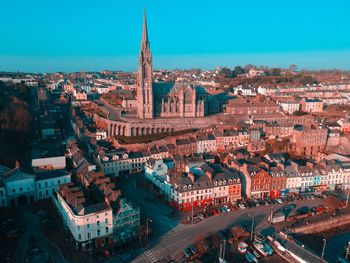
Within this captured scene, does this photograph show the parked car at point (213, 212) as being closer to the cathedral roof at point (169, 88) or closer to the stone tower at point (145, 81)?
the stone tower at point (145, 81)

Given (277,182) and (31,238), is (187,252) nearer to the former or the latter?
(31,238)

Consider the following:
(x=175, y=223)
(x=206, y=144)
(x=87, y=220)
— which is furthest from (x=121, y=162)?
(x=87, y=220)

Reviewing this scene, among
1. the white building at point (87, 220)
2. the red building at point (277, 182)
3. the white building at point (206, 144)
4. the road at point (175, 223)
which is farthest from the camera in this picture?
the white building at point (206, 144)

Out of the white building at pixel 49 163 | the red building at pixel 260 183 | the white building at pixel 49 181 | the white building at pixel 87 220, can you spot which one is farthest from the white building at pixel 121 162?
the red building at pixel 260 183

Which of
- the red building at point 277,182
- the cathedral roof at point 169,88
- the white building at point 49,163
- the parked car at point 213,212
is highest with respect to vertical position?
the cathedral roof at point 169,88

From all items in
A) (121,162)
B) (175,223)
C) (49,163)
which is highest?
(49,163)

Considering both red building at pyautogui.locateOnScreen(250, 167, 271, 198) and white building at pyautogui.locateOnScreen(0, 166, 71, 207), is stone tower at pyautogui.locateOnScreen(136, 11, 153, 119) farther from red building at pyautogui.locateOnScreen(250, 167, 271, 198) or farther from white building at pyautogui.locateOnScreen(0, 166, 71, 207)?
red building at pyautogui.locateOnScreen(250, 167, 271, 198)

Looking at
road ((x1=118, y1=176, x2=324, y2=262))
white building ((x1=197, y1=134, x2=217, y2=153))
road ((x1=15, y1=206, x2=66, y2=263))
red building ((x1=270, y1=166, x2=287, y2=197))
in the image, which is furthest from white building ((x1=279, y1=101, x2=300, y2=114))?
road ((x1=15, y1=206, x2=66, y2=263))
